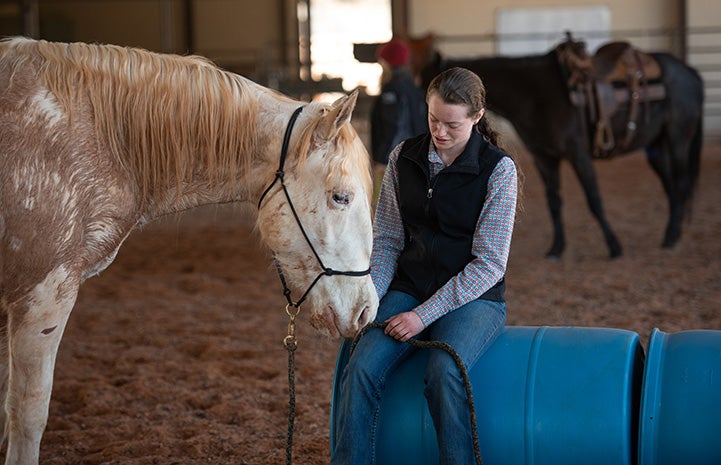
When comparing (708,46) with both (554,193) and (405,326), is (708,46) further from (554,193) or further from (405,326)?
(405,326)

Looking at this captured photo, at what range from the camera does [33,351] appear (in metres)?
2.15

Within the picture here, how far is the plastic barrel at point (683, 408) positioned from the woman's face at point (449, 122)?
759 mm

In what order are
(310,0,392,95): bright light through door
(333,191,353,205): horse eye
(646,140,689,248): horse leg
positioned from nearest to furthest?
(333,191,353,205): horse eye < (646,140,689,248): horse leg < (310,0,392,95): bright light through door

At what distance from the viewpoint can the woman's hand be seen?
7.32 ft

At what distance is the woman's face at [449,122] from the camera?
223cm

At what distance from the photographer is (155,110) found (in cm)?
227

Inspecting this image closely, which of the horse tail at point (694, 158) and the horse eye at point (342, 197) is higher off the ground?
the horse eye at point (342, 197)

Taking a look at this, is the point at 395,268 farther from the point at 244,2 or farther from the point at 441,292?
the point at 244,2

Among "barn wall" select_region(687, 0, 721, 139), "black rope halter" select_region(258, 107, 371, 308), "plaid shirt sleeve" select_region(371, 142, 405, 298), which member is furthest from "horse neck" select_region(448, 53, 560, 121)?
"barn wall" select_region(687, 0, 721, 139)

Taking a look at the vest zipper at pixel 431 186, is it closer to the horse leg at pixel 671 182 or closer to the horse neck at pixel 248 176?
the horse neck at pixel 248 176

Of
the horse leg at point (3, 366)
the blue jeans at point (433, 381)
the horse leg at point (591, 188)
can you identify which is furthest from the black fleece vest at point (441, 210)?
the horse leg at point (591, 188)

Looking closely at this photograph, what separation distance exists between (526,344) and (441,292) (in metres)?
0.27

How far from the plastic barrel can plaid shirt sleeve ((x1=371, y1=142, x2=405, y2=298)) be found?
0.75 metres

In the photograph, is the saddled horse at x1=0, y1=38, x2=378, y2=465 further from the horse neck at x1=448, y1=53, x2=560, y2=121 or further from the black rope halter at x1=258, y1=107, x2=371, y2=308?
the horse neck at x1=448, y1=53, x2=560, y2=121
